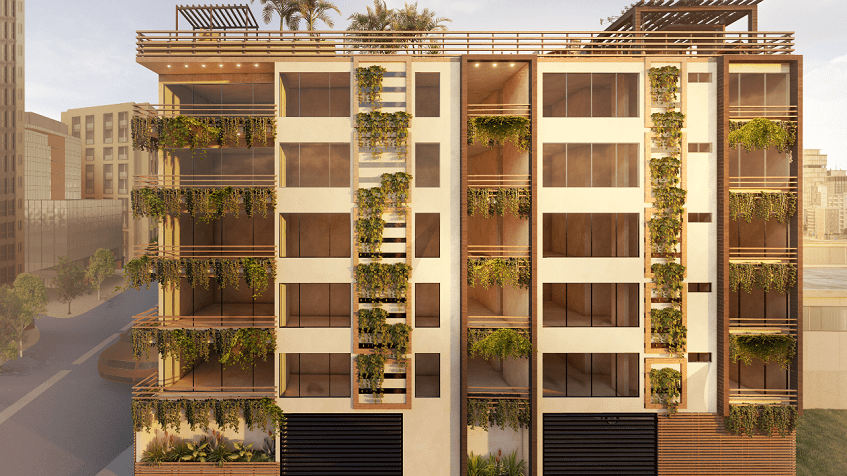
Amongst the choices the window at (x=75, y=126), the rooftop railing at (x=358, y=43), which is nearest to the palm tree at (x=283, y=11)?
the rooftop railing at (x=358, y=43)

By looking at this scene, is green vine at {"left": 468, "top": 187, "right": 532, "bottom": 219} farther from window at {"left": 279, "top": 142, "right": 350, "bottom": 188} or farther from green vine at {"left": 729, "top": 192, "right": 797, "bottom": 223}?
green vine at {"left": 729, "top": 192, "right": 797, "bottom": 223}

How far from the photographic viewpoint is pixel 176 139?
648 inches

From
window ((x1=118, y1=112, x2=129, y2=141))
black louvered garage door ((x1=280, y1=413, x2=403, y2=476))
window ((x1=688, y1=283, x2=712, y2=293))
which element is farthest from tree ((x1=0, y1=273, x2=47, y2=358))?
window ((x1=688, y1=283, x2=712, y2=293))

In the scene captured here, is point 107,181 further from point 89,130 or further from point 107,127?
point 89,130

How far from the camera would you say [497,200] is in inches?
647

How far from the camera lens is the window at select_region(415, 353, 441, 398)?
16.7 meters

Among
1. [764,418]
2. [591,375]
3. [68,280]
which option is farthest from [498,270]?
[68,280]

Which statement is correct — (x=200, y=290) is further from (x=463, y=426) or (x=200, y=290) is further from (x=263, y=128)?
(x=463, y=426)

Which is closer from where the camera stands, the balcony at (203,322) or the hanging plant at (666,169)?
the hanging plant at (666,169)

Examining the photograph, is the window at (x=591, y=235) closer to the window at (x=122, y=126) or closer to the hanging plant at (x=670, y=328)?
the hanging plant at (x=670, y=328)

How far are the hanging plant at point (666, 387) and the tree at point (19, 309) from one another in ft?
181

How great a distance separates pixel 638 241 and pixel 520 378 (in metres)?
8.22

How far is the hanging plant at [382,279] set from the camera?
1631 centimetres

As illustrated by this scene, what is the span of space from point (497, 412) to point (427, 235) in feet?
27.5
